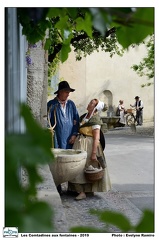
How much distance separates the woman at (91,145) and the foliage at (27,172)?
17.0 feet

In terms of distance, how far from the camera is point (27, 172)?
29.9 inches

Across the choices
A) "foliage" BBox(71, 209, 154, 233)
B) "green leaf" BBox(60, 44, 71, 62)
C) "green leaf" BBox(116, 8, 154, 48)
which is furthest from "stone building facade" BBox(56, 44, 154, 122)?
"foliage" BBox(71, 209, 154, 233)

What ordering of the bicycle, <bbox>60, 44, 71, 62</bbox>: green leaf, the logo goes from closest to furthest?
the logo → <bbox>60, 44, 71, 62</bbox>: green leaf → the bicycle

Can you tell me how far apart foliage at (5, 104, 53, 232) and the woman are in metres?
5.18

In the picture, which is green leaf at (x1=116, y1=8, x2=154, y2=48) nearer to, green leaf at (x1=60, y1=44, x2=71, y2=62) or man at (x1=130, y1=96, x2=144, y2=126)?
green leaf at (x1=60, y1=44, x2=71, y2=62)

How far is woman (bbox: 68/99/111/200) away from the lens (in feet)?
19.7

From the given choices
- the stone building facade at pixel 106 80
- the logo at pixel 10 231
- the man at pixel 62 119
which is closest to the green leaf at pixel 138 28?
the logo at pixel 10 231

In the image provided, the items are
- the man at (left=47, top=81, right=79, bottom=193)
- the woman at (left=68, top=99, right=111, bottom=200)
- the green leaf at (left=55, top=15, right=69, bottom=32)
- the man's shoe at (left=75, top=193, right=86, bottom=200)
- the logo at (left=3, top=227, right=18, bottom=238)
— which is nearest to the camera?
the logo at (left=3, top=227, right=18, bottom=238)

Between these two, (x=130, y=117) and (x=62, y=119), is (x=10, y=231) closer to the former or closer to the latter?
(x=62, y=119)

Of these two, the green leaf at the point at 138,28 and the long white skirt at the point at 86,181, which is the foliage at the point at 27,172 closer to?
the green leaf at the point at 138,28

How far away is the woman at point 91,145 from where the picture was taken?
5992 millimetres

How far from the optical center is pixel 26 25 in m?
1.64

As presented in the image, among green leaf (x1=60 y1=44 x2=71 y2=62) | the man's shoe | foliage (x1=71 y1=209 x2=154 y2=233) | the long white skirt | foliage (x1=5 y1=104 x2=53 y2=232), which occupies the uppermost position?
green leaf (x1=60 y1=44 x2=71 y2=62)
